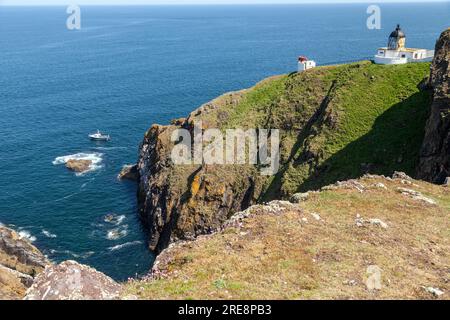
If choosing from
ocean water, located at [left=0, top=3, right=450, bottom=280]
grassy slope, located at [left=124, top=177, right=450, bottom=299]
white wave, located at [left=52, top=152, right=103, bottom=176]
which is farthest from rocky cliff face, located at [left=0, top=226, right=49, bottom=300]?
grassy slope, located at [left=124, top=177, right=450, bottom=299]

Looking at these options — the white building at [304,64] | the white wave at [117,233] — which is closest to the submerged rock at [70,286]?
the white wave at [117,233]

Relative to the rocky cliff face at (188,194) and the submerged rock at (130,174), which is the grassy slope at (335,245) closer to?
the rocky cliff face at (188,194)

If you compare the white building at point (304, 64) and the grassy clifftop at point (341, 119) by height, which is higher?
the white building at point (304, 64)

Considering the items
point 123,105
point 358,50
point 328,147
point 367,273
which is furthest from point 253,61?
point 367,273

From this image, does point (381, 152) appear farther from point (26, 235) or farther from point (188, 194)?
point (26, 235)

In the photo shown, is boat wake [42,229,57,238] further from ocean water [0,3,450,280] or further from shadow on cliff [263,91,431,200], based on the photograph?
shadow on cliff [263,91,431,200]

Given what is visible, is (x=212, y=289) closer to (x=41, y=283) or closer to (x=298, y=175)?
(x=41, y=283)
